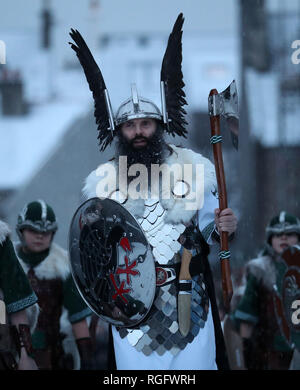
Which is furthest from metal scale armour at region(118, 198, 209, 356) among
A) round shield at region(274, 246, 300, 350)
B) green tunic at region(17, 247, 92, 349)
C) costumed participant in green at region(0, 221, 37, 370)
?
green tunic at region(17, 247, 92, 349)

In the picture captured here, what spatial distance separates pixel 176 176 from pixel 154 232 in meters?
0.30

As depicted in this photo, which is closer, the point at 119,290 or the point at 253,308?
the point at 119,290

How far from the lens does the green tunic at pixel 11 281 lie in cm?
371

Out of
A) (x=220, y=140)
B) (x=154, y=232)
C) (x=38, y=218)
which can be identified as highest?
(x=220, y=140)

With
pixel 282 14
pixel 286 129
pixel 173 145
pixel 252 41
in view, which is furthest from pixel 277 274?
pixel 252 41

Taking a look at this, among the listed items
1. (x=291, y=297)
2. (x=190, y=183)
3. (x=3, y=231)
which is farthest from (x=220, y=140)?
(x=291, y=297)

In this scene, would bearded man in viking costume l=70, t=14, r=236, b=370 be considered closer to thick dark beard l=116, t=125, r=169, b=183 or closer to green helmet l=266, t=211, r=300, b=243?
thick dark beard l=116, t=125, r=169, b=183

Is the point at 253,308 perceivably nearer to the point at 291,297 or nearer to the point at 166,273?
the point at 291,297

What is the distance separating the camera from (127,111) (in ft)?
12.3

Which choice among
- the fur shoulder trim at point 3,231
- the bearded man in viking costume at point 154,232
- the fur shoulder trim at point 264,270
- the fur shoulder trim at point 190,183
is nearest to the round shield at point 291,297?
the fur shoulder trim at point 264,270

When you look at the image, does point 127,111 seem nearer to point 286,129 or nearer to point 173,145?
point 173,145

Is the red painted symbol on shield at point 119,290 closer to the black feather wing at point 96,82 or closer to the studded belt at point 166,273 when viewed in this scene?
the studded belt at point 166,273

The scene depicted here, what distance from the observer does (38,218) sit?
469cm

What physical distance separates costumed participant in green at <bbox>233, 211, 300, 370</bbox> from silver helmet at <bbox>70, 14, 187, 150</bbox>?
1.41 metres
